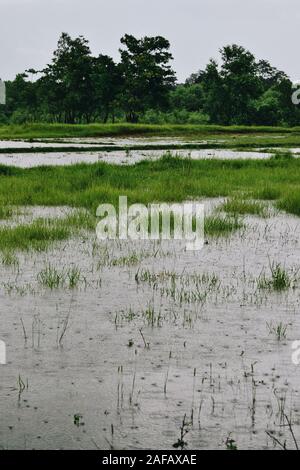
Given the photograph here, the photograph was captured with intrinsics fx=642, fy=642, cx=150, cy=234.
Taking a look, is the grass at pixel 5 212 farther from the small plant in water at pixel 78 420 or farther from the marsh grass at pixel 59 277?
the small plant in water at pixel 78 420

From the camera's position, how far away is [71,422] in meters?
2.82

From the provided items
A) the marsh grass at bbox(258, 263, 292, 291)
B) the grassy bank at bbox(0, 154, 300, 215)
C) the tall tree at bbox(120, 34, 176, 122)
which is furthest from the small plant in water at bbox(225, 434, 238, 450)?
the tall tree at bbox(120, 34, 176, 122)

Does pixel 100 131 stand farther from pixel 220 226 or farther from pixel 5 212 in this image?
pixel 220 226

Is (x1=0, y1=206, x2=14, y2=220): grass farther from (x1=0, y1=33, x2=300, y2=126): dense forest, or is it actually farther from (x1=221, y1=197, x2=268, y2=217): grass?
(x1=0, y1=33, x2=300, y2=126): dense forest

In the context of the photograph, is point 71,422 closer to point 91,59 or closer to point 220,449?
point 220,449

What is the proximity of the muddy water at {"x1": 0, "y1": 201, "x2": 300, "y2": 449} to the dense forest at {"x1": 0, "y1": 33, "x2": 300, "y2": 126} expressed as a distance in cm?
4359

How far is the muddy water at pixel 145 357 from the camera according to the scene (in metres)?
2.76

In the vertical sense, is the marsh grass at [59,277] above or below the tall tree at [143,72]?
below

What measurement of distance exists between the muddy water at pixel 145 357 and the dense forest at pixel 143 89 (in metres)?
43.6

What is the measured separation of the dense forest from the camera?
48.6 metres

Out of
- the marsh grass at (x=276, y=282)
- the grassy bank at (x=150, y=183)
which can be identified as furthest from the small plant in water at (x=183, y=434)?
the grassy bank at (x=150, y=183)

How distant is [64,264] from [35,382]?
269 centimetres

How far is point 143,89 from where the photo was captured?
48031 mm

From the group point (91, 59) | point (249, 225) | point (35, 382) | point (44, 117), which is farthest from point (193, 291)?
point (44, 117)
